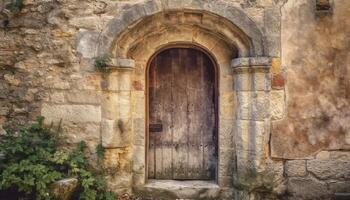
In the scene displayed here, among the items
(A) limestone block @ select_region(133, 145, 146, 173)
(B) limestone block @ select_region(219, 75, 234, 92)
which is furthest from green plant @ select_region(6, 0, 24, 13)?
(B) limestone block @ select_region(219, 75, 234, 92)

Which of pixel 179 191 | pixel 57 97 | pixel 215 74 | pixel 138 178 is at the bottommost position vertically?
pixel 179 191

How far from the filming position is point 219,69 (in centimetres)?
374

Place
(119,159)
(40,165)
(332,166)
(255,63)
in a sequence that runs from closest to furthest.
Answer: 1. (40,165)
2. (255,63)
3. (332,166)
4. (119,159)

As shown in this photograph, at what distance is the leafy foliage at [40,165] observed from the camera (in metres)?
3.04

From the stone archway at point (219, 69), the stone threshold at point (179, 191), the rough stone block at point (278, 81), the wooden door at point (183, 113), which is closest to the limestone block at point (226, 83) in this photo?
the stone archway at point (219, 69)

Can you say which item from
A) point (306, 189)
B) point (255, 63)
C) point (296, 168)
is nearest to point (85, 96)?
point (255, 63)

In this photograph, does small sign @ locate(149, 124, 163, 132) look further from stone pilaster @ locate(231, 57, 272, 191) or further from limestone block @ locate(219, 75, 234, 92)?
stone pilaster @ locate(231, 57, 272, 191)

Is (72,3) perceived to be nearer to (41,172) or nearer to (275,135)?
(41,172)

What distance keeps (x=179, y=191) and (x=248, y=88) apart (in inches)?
59.4

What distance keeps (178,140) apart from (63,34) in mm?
1922

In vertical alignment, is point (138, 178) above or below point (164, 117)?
below

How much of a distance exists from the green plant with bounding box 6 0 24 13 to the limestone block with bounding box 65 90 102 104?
1.15 meters

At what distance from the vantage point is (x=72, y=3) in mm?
3492

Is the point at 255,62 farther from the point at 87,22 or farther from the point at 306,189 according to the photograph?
the point at 87,22
